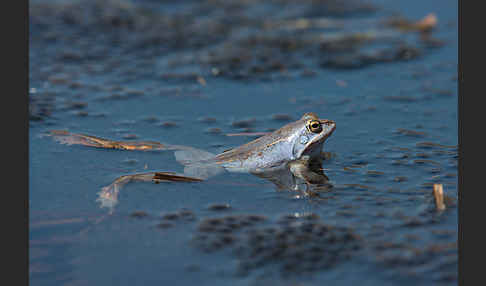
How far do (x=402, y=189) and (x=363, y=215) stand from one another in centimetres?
64

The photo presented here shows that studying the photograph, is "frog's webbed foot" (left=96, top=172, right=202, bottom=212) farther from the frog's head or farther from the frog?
the frog's head

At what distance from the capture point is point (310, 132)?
570 cm

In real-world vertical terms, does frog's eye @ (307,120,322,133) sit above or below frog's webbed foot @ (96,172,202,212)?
above

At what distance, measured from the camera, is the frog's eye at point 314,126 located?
5652 millimetres

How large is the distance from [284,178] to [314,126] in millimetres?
593

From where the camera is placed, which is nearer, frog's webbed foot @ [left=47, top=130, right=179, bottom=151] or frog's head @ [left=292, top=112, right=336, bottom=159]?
frog's head @ [left=292, top=112, right=336, bottom=159]

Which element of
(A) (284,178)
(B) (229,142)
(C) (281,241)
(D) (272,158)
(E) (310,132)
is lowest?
(C) (281,241)

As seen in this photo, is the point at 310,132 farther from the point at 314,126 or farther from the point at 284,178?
the point at 284,178

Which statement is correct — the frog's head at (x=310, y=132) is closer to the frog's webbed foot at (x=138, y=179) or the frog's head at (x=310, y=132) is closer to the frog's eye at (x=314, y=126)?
the frog's eye at (x=314, y=126)

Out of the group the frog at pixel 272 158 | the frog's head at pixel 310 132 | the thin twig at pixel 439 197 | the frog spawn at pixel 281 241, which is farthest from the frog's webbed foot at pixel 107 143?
the thin twig at pixel 439 197

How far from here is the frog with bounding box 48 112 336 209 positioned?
17.6ft

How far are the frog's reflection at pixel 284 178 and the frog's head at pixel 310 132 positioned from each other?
0.17 meters

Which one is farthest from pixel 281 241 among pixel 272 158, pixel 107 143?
pixel 107 143

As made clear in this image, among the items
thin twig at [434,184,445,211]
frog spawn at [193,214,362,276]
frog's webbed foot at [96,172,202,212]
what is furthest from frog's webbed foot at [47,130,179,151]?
thin twig at [434,184,445,211]
